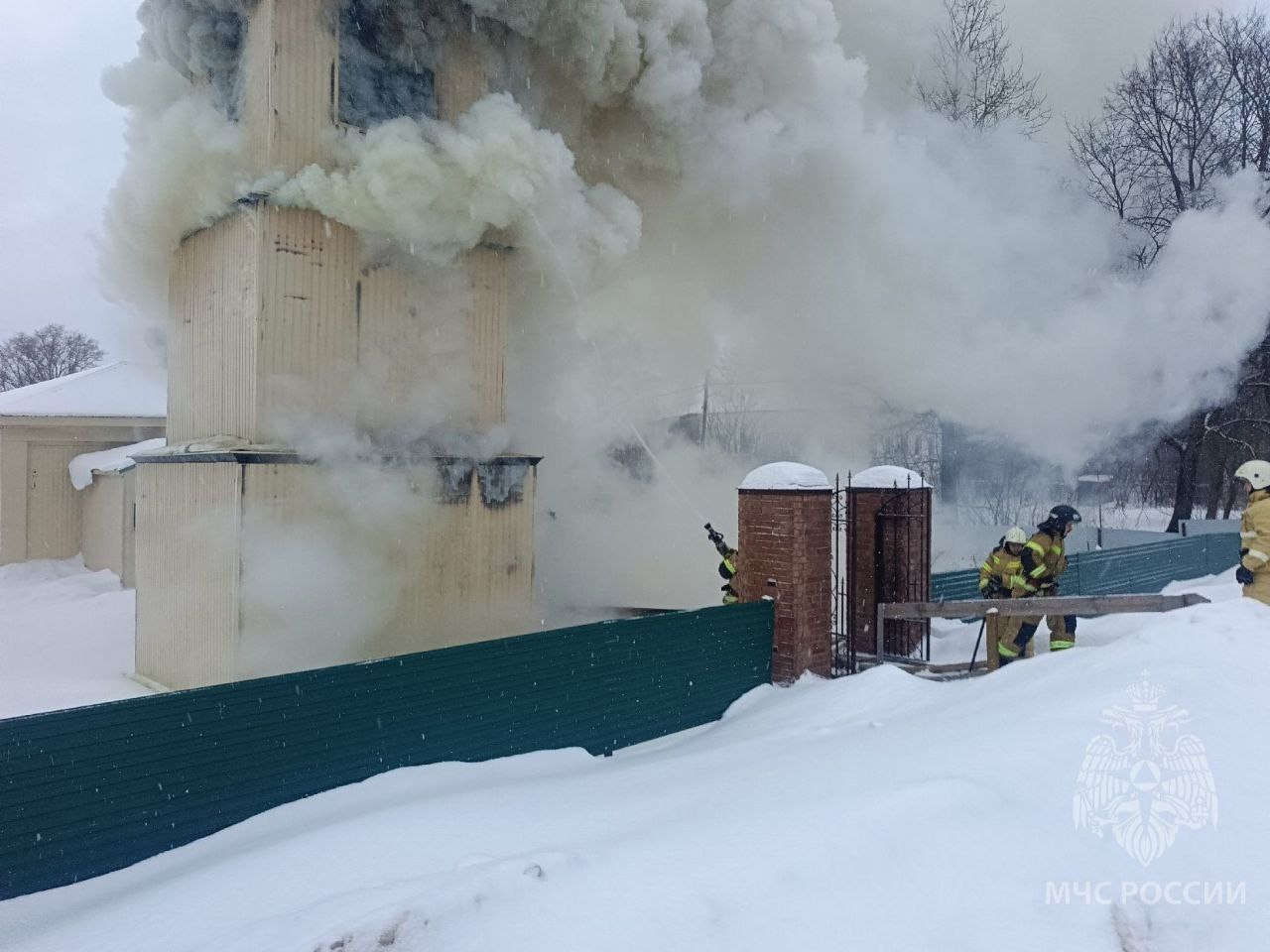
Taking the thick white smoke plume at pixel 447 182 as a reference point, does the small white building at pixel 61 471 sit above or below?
below

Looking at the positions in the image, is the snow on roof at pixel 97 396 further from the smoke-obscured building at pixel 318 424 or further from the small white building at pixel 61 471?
the smoke-obscured building at pixel 318 424

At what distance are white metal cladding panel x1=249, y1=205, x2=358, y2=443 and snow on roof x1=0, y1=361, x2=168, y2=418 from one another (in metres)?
11.3

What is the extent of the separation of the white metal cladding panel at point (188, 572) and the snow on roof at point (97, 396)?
9820 millimetres

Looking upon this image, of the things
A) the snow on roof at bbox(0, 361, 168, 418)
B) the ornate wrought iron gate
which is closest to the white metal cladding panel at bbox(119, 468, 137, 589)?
the snow on roof at bbox(0, 361, 168, 418)

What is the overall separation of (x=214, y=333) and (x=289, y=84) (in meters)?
2.33

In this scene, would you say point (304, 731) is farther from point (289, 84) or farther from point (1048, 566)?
point (1048, 566)

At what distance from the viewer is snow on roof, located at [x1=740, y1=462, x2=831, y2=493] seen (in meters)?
6.23

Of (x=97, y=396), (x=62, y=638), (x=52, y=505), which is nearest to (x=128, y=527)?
(x=52, y=505)

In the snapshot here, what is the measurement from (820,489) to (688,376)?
289 inches

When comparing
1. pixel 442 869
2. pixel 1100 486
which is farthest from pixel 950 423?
pixel 442 869

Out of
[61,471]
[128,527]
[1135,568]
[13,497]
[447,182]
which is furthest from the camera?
[61,471]

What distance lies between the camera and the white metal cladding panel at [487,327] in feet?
26.6

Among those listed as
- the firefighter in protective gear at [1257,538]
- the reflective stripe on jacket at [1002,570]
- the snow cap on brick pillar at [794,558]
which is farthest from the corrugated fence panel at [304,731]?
the firefighter in protective gear at [1257,538]

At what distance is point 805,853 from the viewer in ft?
9.35
